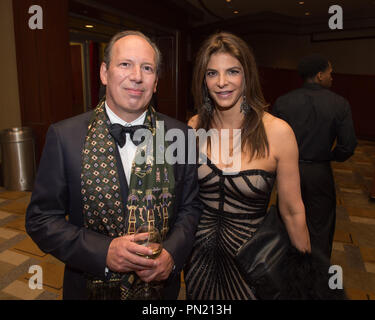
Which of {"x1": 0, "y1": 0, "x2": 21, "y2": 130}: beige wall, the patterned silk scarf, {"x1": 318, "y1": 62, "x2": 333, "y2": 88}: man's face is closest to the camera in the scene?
the patterned silk scarf

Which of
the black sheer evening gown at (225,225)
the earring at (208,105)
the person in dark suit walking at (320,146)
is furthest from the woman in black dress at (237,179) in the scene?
the person in dark suit walking at (320,146)

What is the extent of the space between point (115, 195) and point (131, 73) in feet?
1.73

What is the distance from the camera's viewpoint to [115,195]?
1302 millimetres

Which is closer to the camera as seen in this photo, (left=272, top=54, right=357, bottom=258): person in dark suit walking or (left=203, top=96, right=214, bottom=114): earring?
(left=203, top=96, right=214, bottom=114): earring

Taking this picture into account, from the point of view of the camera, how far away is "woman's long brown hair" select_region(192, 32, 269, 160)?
1.62m

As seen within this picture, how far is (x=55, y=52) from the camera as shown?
486cm

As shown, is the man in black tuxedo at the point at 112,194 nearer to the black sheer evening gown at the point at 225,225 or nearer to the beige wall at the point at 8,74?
the black sheer evening gown at the point at 225,225

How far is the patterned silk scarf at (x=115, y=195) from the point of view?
1290mm

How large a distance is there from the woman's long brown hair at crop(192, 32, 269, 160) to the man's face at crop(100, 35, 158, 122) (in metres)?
0.38

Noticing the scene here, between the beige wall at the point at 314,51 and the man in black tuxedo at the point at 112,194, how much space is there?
38.8 feet

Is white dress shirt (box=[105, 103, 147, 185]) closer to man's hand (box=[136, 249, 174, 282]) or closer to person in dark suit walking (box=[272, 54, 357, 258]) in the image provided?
man's hand (box=[136, 249, 174, 282])

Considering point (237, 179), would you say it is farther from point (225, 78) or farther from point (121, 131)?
point (121, 131)

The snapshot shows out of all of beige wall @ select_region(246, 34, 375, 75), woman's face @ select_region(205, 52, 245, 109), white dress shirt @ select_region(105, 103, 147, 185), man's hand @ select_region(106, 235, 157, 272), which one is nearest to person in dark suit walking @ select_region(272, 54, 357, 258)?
woman's face @ select_region(205, 52, 245, 109)
